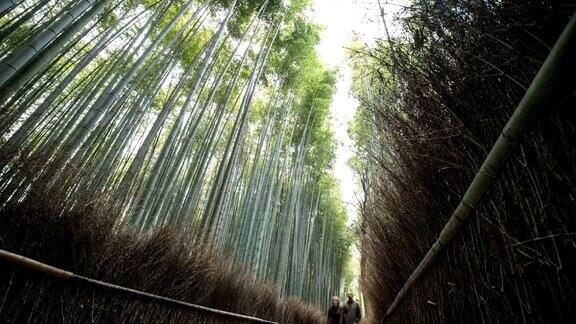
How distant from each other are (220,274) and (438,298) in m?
2.37

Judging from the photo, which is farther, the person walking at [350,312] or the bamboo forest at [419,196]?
the person walking at [350,312]

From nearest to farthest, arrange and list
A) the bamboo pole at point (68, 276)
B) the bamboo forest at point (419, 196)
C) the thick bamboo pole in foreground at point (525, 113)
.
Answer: the thick bamboo pole in foreground at point (525, 113), the bamboo forest at point (419, 196), the bamboo pole at point (68, 276)

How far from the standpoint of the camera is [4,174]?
5.38 ft

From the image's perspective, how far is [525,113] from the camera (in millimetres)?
737

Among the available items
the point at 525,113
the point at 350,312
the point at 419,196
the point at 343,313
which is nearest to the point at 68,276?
the point at 419,196

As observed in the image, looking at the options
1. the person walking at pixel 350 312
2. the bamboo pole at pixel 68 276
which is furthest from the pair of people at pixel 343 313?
the bamboo pole at pixel 68 276

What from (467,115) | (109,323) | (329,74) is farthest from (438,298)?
(329,74)

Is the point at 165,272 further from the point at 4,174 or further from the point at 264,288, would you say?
the point at 264,288

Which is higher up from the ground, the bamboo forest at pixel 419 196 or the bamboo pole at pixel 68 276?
the bamboo forest at pixel 419 196

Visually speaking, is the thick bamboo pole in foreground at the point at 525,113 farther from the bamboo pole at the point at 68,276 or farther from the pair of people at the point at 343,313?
the pair of people at the point at 343,313

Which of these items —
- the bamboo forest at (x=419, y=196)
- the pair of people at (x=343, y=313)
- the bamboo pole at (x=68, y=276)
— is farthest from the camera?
the pair of people at (x=343, y=313)

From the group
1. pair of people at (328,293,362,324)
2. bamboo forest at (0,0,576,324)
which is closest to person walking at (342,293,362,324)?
pair of people at (328,293,362,324)

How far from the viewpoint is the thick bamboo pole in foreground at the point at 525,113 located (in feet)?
2.07

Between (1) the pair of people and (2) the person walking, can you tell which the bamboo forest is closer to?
(1) the pair of people
